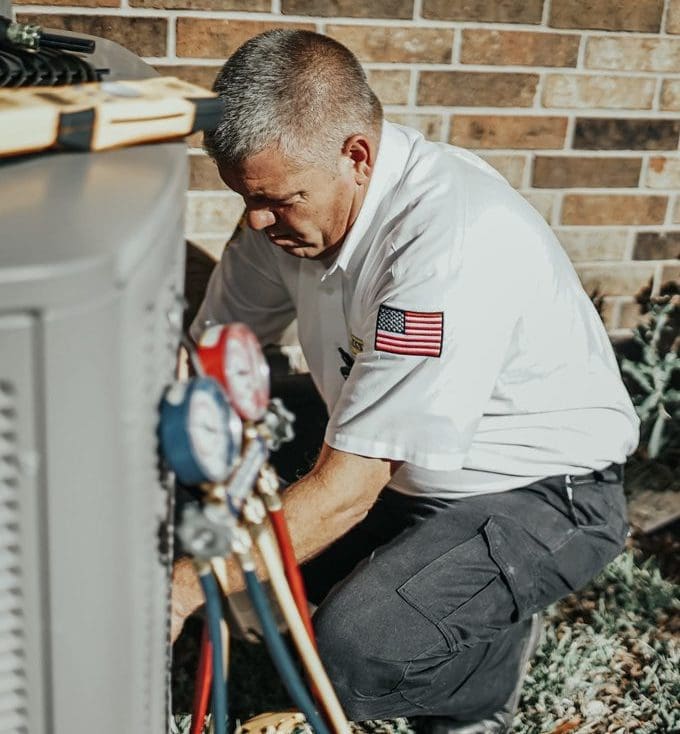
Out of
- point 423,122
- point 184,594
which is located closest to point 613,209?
point 423,122

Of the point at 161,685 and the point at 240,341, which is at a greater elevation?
the point at 240,341

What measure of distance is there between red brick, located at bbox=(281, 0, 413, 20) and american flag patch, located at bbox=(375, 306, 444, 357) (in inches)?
43.5

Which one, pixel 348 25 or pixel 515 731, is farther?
pixel 348 25

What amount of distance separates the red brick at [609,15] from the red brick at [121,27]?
106cm

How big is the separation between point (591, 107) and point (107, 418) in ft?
7.97

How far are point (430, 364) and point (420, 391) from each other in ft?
0.17

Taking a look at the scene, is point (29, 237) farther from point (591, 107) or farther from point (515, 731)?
point (591, 107)

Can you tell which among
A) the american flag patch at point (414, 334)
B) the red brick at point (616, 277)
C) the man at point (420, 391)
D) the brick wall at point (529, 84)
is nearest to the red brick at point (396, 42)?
the brick wall at point (529, 84)

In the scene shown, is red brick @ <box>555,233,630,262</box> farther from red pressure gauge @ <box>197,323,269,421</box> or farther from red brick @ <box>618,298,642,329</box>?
red pressure gauge @ <box>197,323,269,421</box>

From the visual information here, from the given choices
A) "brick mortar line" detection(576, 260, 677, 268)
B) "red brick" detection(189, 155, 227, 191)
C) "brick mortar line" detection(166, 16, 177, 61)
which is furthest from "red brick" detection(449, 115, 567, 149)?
"brick mortar line" detection(166, 16, 177, 61)

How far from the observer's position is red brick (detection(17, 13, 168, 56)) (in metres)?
2.52

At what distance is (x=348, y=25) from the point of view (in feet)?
8.98

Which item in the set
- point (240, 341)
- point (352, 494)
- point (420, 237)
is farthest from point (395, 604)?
point (240, 341)

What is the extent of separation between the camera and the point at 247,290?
2633 millimetres
